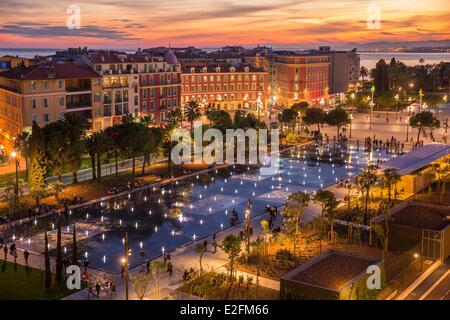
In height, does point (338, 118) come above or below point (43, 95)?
below

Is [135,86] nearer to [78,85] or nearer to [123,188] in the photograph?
[78,85]

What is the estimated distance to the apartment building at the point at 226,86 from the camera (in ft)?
378

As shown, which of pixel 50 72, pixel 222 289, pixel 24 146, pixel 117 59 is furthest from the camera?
pixel 117 59

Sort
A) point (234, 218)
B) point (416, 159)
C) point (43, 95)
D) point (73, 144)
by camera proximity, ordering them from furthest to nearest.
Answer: point (43, 95) → point (416, 159) → point (73, 144) → point (234, 218)

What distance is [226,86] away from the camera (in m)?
119

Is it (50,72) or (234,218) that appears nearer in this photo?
(234,218)

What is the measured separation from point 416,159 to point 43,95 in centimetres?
4364

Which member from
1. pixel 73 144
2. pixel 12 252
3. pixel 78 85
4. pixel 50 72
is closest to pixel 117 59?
pixel 78 85

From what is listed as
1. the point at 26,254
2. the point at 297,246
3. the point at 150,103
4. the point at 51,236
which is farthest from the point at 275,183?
the point at 150,103

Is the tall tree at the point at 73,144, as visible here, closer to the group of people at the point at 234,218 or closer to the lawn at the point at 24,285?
the group of people at the point at 234,218

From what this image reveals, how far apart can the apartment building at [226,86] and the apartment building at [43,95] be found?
1472 inches

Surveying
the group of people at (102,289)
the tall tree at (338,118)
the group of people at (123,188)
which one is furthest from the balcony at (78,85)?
the group of people at (102,289)

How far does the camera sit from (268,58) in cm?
14200
